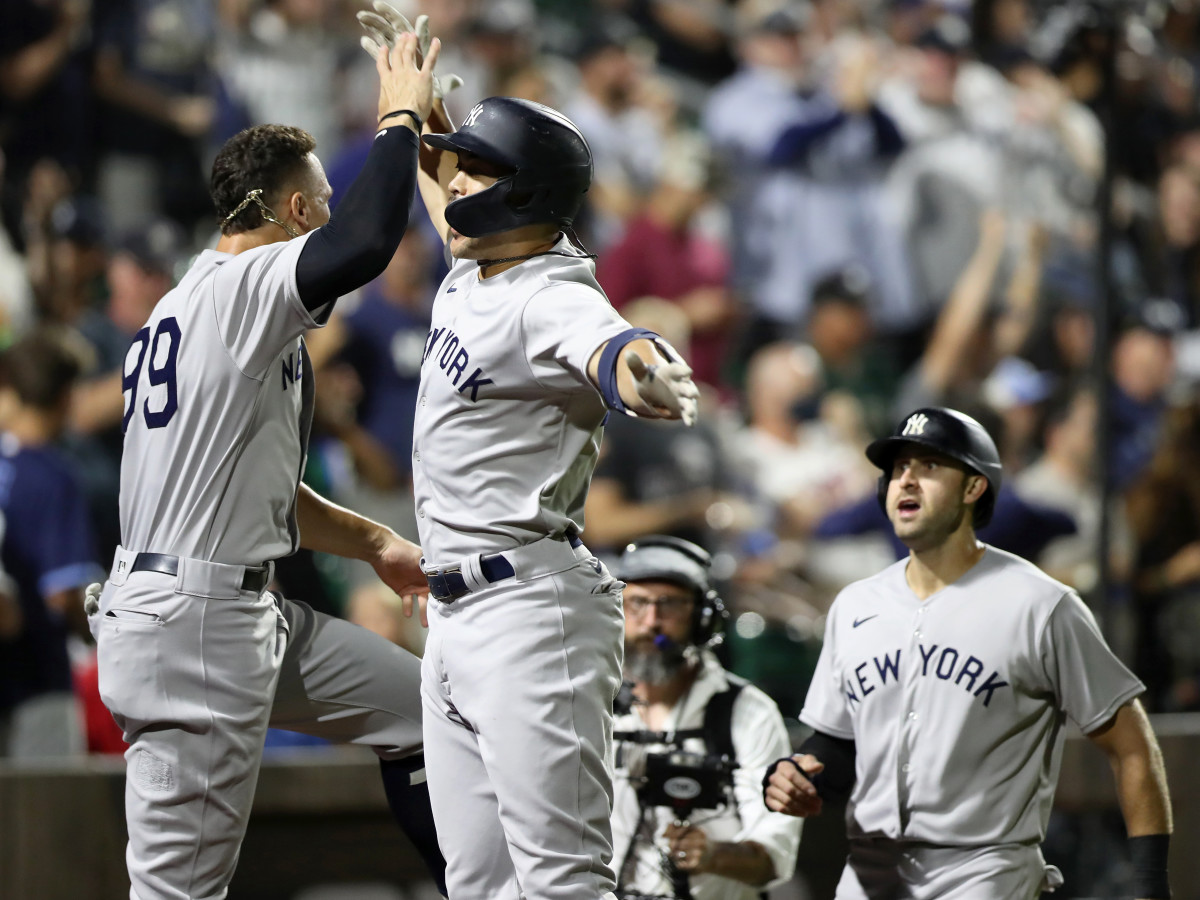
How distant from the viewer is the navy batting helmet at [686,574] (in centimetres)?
411

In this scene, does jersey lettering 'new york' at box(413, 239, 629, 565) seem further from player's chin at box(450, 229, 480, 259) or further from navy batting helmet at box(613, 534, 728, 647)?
navy batting helmet at box(613, 534, 728, 647)

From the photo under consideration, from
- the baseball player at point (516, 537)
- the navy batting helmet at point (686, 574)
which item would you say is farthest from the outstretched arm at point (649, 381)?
the navy batting helmet at point (686, 574)

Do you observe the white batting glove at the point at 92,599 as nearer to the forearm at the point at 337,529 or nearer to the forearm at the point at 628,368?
the forearm at the point at 337,529

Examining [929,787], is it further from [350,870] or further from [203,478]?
[350,870]

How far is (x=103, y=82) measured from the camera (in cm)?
770

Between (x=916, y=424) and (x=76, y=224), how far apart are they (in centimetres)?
497

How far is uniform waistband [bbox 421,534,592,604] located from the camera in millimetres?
2912

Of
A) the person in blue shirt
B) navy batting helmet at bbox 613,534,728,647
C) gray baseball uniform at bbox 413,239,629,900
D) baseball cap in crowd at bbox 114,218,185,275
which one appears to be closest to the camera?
gray baseball uniform at bbox 413,239,629,900

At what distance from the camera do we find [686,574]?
13.5ft

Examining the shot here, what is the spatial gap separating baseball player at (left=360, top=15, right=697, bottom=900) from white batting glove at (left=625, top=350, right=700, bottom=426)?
274mm

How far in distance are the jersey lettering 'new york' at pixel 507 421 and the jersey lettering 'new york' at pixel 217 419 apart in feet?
1.19

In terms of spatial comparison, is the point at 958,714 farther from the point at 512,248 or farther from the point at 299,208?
the point at 299,208

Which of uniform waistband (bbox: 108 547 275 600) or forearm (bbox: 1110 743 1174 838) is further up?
uniform waistband (bbox: 108 547 275 600)

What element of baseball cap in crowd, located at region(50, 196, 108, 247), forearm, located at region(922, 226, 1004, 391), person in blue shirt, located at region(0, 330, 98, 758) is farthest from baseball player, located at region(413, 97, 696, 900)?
forearm, located at region(922, 226, 1004, 391)
